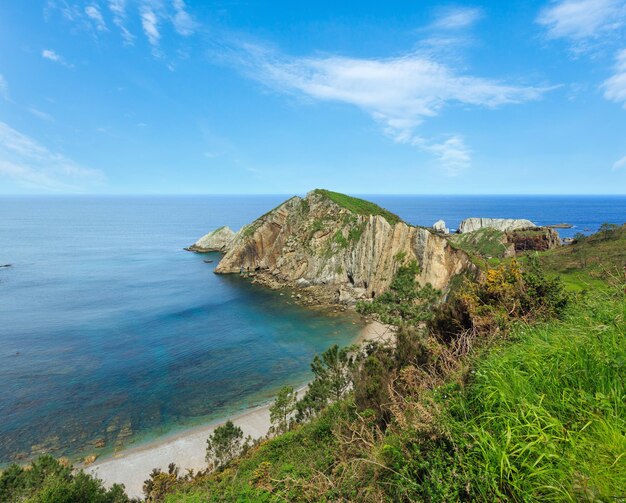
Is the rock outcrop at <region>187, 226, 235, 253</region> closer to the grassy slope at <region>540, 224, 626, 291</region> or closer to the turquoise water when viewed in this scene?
the turquoise water

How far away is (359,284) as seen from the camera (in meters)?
65.3

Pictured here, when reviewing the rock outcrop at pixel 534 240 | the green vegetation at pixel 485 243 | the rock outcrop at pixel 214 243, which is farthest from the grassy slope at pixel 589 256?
the rock outcrop at pixel 214 243

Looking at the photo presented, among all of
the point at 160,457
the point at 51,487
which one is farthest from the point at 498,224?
the point at 51,487

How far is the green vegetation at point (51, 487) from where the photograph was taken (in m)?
14.1

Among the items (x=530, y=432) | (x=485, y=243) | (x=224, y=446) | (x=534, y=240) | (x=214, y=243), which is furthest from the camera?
(x=214, y=243)

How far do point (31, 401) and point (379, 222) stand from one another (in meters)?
56.2

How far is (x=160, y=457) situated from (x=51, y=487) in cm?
1337

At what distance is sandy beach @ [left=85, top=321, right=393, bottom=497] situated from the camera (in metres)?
23.8

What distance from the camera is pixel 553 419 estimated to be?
12.5 ft

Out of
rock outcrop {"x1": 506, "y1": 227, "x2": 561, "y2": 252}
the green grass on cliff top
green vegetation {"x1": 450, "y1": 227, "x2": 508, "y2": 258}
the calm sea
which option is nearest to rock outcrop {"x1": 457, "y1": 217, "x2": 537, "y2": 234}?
green vegetation {"x1": 450, "y1": 227, "x2": 508, "y2": 258}

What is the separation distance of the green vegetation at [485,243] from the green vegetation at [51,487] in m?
89.0

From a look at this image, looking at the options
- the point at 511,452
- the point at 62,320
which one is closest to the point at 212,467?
the point at 511,452

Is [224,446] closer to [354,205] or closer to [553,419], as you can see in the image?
[553,419]

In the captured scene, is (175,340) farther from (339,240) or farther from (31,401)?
(339,240)
